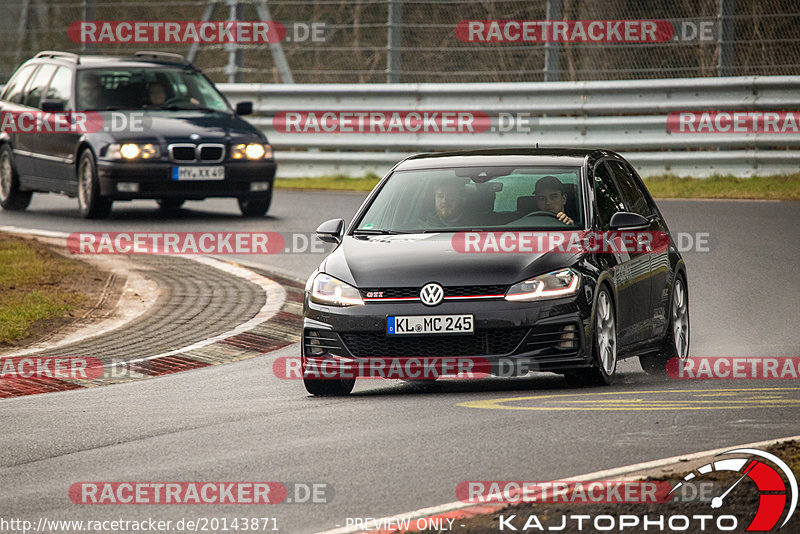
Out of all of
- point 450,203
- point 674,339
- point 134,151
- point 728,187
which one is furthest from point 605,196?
point 728,187

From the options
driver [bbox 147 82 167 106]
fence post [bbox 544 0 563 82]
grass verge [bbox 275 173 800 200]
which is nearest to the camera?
driver [bbox 147 82 167 106]

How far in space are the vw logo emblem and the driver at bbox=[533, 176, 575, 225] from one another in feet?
4.18

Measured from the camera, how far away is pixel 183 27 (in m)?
28.0

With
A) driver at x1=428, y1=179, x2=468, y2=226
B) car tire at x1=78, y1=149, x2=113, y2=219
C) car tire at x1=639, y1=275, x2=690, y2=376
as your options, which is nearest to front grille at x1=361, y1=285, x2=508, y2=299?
driver at x1=428, y1=179, x2=468, y2=226

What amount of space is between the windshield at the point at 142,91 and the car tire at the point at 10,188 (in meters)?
1.89

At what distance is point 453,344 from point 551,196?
156cm

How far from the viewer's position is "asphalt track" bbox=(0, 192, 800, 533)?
6793mm

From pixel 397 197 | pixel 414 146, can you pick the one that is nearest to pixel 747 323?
pixel 397 197

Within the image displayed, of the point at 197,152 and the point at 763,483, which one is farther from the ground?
the point at 197,152

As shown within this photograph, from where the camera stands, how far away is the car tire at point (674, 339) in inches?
428

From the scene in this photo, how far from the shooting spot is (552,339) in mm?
9133

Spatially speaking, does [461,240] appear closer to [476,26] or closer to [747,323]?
[747,323]

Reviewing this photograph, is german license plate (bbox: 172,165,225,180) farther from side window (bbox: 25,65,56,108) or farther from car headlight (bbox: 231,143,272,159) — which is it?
side window (bbox: 25,65,56,108)

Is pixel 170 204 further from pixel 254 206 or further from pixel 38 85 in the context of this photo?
pixel 38 85
